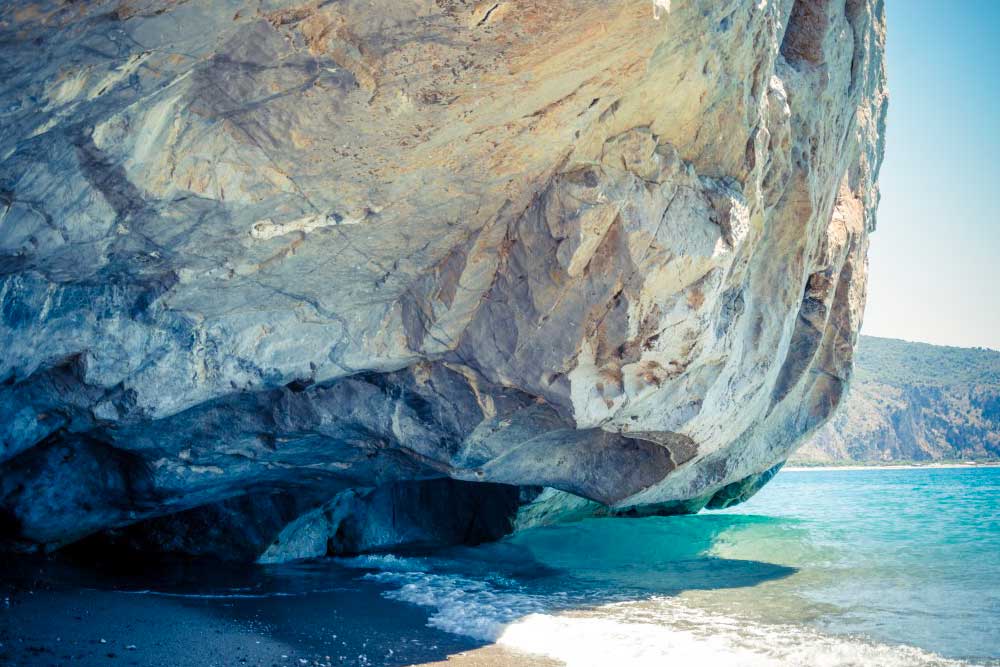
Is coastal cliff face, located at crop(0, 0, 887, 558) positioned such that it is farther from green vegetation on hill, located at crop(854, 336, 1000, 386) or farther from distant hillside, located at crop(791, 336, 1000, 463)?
green vegetation on hill, located at crop(854, 336, 1000, 386)

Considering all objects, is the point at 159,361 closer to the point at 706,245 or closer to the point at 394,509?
the point at 706,245

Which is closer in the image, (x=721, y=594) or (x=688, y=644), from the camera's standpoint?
(x=688, y=644)

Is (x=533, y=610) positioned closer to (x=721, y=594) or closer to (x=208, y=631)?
(x=721, y=594)

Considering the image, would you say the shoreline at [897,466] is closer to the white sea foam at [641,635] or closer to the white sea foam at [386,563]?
the white sea foam at [386,563]

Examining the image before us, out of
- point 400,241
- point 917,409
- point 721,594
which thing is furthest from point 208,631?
→ point 917,409

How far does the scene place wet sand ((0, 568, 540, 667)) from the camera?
5.02 metres

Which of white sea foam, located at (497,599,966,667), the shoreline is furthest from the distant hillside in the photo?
white sea foam, located at (497,599,966,667)

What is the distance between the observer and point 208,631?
580 centimetres

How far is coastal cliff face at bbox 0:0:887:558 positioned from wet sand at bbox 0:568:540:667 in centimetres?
195

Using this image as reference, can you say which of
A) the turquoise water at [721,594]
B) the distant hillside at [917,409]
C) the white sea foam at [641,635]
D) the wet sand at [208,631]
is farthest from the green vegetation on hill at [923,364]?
the wet sand at [208,631]

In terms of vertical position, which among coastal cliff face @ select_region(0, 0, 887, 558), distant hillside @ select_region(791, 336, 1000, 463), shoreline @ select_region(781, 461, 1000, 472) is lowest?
shoreline @ select_region(781, 461, 1000, 472)

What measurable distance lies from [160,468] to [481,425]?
428 centimetres

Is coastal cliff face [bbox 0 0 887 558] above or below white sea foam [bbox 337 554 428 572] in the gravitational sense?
above

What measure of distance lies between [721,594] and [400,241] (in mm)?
6298
